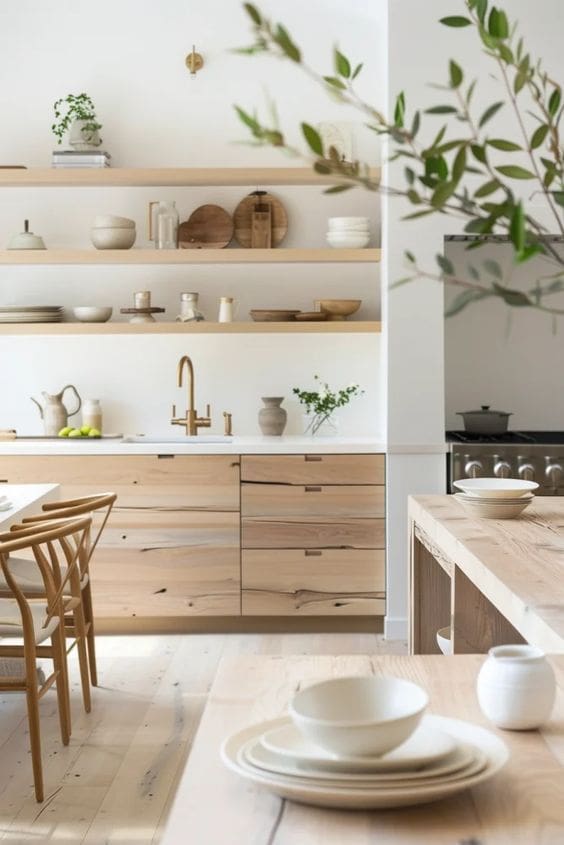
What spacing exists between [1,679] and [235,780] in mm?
2310

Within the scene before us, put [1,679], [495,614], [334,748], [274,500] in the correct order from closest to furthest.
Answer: [334,748], [495,614], [1,679], [274,500]

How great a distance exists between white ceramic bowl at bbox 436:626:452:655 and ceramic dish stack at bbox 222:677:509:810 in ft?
6.19

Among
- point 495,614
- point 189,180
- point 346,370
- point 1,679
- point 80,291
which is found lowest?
point 1,679

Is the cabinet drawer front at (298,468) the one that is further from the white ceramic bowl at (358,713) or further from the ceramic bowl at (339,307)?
the white ceramic bowl at (358,713)

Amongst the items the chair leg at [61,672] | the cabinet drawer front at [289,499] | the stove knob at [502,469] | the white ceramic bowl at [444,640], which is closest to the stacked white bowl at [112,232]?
the cabinet drawer front at [289,499]

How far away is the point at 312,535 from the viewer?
5.31m

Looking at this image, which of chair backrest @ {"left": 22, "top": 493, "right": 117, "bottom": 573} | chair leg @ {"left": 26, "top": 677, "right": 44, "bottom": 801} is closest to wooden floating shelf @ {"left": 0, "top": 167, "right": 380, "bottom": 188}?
chair backrest @ {"left": 22, "top": 493, "right": 117, "bottom": 573}

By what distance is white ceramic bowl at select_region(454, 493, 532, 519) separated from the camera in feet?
10.6

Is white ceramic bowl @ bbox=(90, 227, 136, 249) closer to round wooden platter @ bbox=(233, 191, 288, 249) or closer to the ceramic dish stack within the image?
round wooden platter @ bbox=(233, 191, 288, 249)

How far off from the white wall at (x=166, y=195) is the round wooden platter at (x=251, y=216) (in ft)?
0.21

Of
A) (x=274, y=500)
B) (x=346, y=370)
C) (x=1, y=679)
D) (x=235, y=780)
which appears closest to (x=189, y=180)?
(x=346, y=370)

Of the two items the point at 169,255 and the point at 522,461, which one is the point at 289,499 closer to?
the point at 522,461

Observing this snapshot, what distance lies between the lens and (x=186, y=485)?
530 cm

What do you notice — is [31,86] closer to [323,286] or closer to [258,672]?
[323,286]
